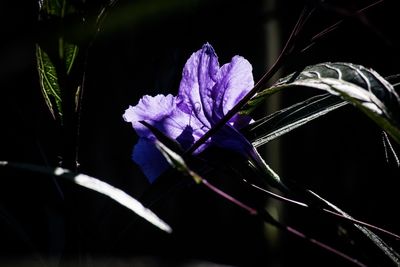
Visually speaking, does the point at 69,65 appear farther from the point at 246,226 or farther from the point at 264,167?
the point at 246,226

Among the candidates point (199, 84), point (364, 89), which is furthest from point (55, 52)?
point (364, 89)

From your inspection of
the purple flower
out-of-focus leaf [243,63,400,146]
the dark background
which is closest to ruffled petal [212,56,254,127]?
the purple flower

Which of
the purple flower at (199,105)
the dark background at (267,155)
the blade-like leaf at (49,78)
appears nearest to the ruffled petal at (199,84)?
the purple flower at (199,105)

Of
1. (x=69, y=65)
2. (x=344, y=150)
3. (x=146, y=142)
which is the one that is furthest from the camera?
(x=344, y=150)

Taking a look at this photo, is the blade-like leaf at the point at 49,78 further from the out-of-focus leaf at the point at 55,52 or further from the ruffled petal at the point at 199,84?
the ruffled petal at the point at 199,84

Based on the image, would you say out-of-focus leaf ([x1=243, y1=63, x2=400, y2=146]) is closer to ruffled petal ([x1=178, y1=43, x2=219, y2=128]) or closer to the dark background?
ruffled petal ([x1=178, y1=43, x2=219, y2=128])

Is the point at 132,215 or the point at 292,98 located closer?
the point at 132,215

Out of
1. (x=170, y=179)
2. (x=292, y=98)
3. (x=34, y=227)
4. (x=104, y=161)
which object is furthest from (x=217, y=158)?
(x=104, y=161)
